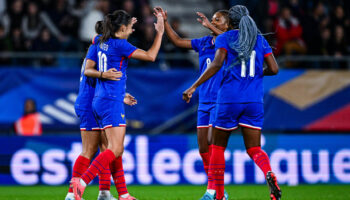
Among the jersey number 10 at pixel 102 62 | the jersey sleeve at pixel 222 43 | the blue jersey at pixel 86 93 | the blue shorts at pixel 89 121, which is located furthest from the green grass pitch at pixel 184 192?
the jersey sleeve at pixel 222 43

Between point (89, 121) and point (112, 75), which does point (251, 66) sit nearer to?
point (112, 75)

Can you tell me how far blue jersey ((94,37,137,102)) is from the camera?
7.93 m

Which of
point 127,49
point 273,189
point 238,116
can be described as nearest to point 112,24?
point 127,49

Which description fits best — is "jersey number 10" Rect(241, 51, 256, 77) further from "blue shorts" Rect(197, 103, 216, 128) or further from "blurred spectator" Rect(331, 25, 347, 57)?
"blurred spectator" Rect(331, 25, 347, 57)

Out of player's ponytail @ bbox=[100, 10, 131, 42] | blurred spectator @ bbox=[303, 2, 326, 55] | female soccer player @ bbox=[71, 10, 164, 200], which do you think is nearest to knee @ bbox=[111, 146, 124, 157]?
female soccer player @ bbox=[71, 10, 164, 200]

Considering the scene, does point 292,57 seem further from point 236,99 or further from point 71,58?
point 236,99

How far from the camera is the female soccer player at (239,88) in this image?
7.50 metres

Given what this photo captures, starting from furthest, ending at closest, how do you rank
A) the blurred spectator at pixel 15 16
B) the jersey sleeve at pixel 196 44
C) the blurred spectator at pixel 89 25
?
the blurred spectator at pixel 15 16, the blurred spectator at pixel 89 25, the jersey sleeve at pixel 196 44

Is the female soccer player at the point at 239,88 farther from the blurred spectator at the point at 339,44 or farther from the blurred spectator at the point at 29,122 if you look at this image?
the blurred spectator at the point at 339,44

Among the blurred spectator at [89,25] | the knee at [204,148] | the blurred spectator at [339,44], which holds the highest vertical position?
the blurred spectator at [89,25]

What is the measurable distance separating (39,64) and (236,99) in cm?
814

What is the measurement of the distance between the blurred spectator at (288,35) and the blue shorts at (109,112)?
26.5 feet

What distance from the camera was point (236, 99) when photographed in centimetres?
749

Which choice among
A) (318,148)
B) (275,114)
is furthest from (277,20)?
(318,148)
